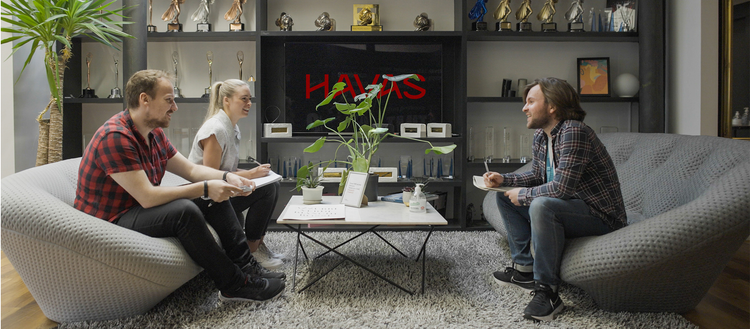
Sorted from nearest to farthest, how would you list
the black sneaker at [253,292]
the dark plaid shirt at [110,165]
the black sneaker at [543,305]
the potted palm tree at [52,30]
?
the dark plaid shirt at [110,165], the black sneaker at [543,305], the black sneaker at [253,292], the potted palm tree at [52,30]

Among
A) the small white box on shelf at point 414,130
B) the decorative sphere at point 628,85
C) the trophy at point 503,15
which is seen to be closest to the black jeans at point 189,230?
the small white box on shelf at point 414,130

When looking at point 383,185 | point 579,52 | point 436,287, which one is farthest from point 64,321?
point 579,52

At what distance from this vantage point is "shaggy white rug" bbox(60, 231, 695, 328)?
1756 mm

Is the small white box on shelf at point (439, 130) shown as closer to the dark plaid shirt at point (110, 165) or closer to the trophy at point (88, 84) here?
the dark plaid shirt at point (110, 165)

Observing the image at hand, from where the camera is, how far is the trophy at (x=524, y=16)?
3647 mm

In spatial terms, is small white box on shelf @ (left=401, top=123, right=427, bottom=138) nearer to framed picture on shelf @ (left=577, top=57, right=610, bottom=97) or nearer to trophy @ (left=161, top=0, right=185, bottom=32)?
framed picture on shelf @ (left=577, top=57, right=610, bottom=97)

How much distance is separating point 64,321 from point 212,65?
2.66 m

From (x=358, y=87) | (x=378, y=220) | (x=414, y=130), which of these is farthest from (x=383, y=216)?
(x=358, y=87)

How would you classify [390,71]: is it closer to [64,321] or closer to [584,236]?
[584,236]

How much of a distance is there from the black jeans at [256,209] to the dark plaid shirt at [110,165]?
2.02 feet

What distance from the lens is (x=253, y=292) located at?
1.95 meters

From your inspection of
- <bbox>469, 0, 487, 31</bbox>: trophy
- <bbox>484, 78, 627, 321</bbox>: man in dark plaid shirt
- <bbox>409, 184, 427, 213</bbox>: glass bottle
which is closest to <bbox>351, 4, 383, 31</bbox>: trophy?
<bbox>469, 0, 487, 31</bbox>: trophy

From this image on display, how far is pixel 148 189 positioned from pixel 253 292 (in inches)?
24.0

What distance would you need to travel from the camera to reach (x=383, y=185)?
3.62m
